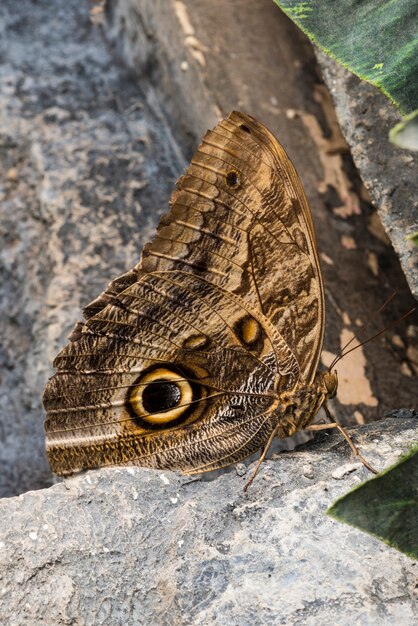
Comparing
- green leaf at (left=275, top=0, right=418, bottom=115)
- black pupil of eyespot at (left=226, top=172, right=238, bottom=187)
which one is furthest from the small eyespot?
green leaf at (left=275, top=0, right=418, bottom=115)

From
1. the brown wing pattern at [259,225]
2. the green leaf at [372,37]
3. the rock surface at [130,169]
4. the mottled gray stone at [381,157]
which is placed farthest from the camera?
the rock surface at [130,169]

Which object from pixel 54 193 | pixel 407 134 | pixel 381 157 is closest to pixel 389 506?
pixel 407 134

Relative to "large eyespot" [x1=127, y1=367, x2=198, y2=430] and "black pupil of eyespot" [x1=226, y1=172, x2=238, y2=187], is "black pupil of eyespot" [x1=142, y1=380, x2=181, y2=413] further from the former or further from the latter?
"black pupil of eyespot" [x1=226, y1=172, x2=238, y2=187]

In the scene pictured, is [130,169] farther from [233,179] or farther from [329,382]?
[329,382]

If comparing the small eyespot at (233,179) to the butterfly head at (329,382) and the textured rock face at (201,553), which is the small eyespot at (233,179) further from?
the textured rock face at (201,553)

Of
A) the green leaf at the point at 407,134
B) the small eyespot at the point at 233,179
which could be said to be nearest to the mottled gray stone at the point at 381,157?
the small eyespot at the point at 233,179

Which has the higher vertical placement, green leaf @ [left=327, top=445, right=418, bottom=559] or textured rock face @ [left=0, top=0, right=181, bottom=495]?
textured rock face @ [left=0, top=0, right=181, bottom=495]

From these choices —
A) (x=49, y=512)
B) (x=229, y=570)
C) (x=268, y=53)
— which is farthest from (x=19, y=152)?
(x=229, y=570)
